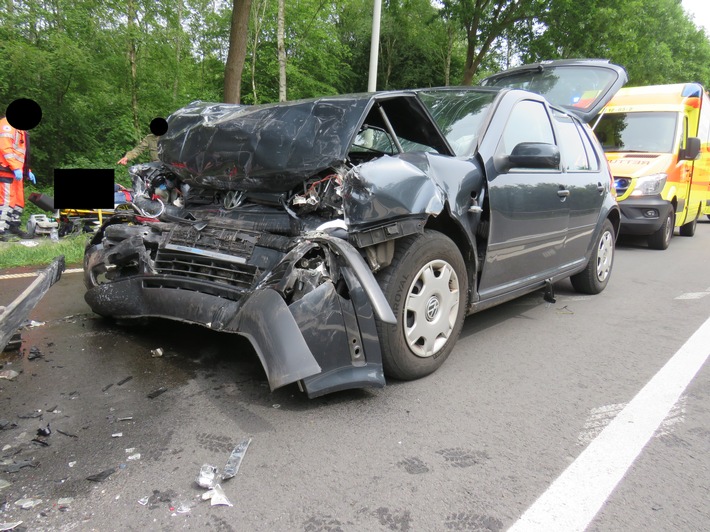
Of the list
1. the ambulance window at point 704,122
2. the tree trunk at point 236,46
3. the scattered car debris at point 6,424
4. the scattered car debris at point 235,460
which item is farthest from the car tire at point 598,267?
the tree trunk at point 236,46

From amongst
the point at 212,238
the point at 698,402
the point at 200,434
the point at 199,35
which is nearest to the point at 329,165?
the point at 212,238

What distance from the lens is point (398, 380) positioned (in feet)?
10.1

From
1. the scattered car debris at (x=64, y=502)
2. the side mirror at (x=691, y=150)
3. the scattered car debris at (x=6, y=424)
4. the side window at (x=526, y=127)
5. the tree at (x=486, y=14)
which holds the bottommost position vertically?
the scattered car debris at (x=64, y=502)

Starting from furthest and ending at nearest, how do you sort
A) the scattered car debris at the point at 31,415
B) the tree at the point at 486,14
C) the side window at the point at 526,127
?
the tree at the point at 486,14 → the side window at the point at 526,127 → the scattered car debris at the point at 31,415

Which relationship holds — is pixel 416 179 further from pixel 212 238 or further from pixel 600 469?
pixel 600 469

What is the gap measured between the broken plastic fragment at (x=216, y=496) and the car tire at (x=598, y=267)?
14.5 ft

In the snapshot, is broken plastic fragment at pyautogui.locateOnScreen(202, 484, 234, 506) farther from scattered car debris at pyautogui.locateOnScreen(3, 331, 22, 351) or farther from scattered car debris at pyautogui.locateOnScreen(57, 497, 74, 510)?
→ scattered car debris at pyautogui.locateOnScreen(3, 331, 22, 351)

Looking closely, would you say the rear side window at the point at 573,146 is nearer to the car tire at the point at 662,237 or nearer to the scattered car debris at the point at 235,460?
the scattered car debris at the point at 235,460

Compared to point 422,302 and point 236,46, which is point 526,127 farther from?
point 236,46

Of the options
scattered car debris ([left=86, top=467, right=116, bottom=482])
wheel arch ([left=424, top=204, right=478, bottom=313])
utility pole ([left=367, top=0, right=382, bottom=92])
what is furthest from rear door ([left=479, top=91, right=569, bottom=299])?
utility pole ([left=367, top=0, right=382, bottom=92])

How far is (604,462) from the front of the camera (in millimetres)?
2328

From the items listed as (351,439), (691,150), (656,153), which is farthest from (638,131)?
(351,439)

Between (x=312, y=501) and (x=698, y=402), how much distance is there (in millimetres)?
2320

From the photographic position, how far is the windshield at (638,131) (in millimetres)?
9227
